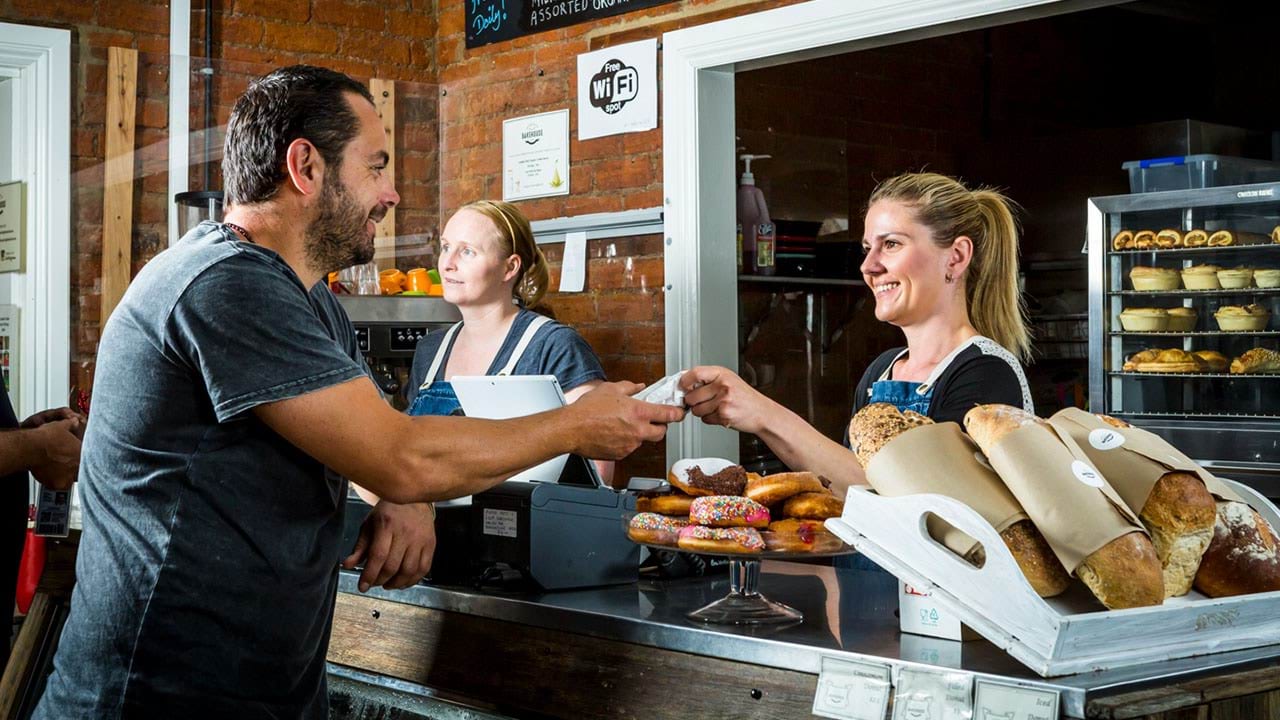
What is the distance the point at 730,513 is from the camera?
1.97 meters

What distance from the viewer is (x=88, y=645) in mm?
1720

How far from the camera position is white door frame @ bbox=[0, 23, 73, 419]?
403cm

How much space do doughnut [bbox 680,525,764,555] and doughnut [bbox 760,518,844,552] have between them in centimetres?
2

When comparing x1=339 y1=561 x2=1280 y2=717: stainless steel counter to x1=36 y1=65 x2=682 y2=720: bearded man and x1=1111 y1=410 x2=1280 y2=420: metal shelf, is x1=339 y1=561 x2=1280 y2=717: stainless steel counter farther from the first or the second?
x1=1111 y1=410 x2=1280 y2=420: metal shelf

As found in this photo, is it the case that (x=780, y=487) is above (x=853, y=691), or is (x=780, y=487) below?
above

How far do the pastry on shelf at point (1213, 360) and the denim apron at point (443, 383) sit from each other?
272cm

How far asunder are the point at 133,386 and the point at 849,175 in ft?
14.6

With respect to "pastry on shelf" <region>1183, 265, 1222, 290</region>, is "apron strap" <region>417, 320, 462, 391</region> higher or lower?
lower

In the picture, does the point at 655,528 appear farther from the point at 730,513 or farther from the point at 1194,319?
the point at 1194,319

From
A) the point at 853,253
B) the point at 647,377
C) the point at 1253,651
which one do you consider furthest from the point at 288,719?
the point at 853,253

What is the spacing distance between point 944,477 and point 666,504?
549 mm

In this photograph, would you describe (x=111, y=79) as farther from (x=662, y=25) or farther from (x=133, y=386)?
(x=133, y=386)

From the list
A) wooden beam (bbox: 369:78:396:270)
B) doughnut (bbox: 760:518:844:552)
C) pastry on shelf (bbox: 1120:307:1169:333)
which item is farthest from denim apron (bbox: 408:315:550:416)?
pastry on shelf (bbox: 1120:307:1169:333)

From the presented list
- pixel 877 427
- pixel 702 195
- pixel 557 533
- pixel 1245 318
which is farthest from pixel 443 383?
pixel 1245 318
